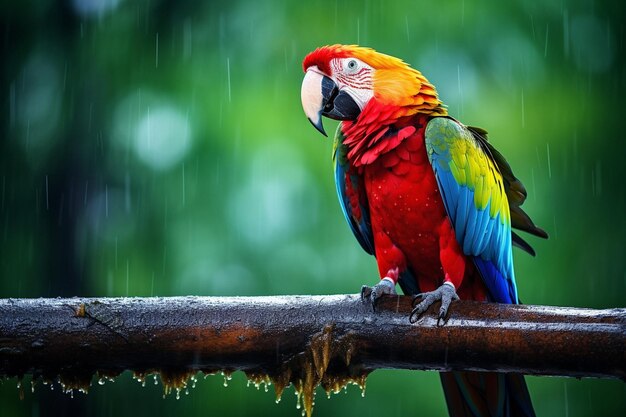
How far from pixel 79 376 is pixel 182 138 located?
17.4 ft

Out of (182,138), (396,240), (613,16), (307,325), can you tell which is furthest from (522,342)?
(613,16)

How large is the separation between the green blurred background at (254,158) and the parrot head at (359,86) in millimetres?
3707

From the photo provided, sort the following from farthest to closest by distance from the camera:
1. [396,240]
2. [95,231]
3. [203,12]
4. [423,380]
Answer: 1. [203,12]
2. [95,231]
3. [423,380]
4. [396,240]

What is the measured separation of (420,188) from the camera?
3.33m

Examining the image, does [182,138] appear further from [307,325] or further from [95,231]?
[307,325]

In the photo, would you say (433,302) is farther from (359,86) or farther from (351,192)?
(359,86)

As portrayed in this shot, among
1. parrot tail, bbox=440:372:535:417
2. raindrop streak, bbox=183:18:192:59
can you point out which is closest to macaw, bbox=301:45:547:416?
A: parrot tail, bbox=440:372:535:417

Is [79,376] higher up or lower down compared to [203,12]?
lower down

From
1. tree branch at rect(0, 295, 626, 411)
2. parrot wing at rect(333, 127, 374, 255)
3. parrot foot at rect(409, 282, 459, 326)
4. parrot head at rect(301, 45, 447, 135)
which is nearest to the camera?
tree branch at rect(0, 295, 626, 411)

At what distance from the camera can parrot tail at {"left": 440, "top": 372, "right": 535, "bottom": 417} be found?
3062 mm

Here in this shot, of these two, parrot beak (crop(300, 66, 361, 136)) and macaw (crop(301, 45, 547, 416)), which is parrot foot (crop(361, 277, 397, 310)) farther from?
parrot beak (crop(300, 66, 361, 136))

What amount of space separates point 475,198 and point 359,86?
0.71 m

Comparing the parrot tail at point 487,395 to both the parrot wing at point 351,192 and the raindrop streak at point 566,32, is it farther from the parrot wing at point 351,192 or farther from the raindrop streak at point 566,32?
the raindrop streak at point 566,32

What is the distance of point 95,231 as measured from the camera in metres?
7.66
